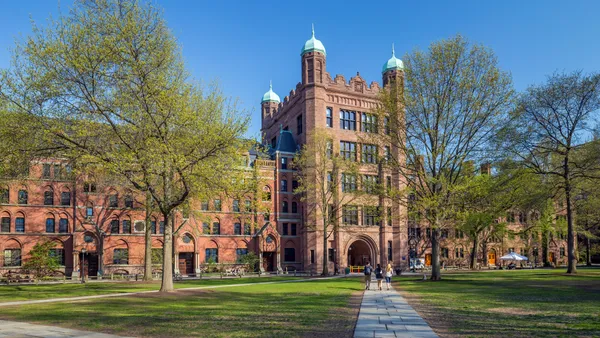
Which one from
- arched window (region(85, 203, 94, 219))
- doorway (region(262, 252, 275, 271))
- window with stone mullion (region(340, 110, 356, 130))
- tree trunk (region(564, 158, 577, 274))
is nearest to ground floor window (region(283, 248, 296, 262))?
doorway (region(262, 252, 275, 271))

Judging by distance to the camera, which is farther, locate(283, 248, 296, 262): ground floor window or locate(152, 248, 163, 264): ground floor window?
locate(283, 248, 296, 262): ground floor window

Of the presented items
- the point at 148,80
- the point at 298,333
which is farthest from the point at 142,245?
the point at 298,333

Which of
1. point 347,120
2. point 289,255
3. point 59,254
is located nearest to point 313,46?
point 347,120

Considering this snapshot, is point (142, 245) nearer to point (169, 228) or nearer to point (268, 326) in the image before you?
point (169, 228)

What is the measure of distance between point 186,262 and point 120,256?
23.3 ft

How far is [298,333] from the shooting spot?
41.9ft

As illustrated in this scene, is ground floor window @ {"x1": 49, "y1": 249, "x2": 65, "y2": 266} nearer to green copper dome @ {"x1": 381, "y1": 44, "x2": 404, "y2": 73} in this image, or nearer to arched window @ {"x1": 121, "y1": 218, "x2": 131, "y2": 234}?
arched window @ {"x1": 121, "y1": 218, "x2": 131, "y2": 234}

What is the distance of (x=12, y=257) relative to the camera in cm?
4678

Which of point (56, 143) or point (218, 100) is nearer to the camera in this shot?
point (56, 143)

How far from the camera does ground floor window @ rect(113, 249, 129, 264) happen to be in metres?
50.8

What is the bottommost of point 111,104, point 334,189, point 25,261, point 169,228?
point 25,261

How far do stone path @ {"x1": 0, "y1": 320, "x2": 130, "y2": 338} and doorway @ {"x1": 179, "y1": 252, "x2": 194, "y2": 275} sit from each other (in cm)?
3990

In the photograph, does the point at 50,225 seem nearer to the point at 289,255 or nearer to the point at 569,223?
the point at 289,255

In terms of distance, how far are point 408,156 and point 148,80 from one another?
775 inches
